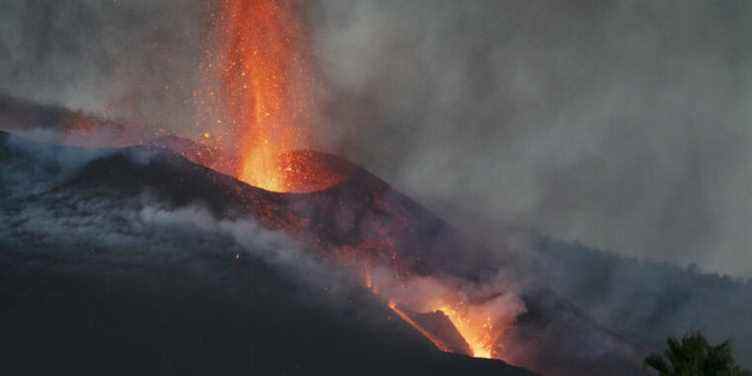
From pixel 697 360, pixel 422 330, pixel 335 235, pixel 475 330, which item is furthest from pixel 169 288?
pixel 697 360

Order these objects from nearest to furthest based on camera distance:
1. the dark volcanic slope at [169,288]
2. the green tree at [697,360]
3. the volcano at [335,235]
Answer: the green tree at [697,360], the dark volcanic slope at [169,288], the volcano at [335,235]

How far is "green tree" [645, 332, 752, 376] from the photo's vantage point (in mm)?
24406

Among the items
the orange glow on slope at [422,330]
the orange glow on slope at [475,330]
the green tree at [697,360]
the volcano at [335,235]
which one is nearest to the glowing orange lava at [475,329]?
the orange glow on slope at [475,330]

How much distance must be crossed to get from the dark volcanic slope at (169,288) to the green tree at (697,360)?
14604mm

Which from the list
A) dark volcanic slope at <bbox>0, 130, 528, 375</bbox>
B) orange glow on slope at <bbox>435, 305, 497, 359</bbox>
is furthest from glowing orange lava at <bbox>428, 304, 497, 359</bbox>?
dark volcanic slope at <bbox>0, 130, 528, 375</bbox>

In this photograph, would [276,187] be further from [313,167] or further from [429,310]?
[429,310]

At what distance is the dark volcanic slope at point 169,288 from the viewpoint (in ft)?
124

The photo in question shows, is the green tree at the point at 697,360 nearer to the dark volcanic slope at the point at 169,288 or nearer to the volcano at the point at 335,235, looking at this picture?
the dark volcanic slope at the point at 169,288

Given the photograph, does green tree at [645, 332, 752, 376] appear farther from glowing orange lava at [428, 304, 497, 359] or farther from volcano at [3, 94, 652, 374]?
glowing orange lava at [428, 304, 497, 359]

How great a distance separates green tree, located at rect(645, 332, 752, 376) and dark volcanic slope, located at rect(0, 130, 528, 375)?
14.6 meters

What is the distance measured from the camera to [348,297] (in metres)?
45.4

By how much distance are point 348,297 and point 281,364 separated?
902 cm

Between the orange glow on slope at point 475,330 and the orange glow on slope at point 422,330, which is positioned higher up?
the orange glow on slope at point 475,330

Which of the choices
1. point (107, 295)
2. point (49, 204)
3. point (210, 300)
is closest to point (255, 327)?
point (210, 300)
